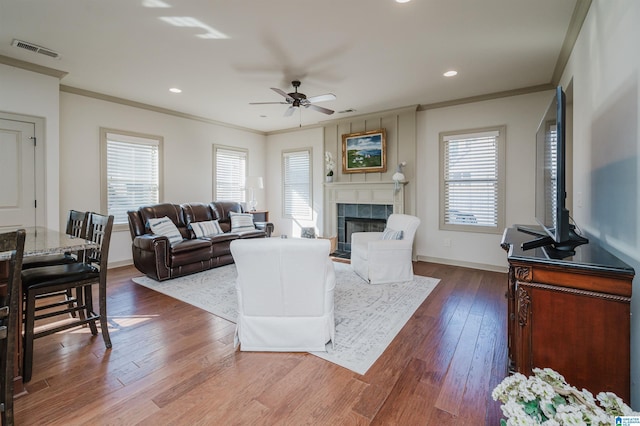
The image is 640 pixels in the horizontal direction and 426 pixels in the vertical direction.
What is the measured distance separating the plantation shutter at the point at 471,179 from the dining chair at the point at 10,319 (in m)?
5.28

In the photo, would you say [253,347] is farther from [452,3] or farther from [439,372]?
[452,3]

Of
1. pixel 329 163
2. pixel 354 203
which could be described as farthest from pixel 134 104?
pixel 354 203

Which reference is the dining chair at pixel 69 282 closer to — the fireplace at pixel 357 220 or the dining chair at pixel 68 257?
the dining chair at pixel 68 257

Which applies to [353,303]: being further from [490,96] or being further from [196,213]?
[490,96]

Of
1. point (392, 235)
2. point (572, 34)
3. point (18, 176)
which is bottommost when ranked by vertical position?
point (392, 235)

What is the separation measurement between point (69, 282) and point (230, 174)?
485 centimetres

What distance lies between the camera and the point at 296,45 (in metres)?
3.21

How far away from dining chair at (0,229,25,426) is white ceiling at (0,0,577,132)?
2.19 m

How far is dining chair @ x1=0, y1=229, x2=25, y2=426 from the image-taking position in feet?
4.50

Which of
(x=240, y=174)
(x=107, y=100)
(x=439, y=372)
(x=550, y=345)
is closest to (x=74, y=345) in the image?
(x=439, y=372)

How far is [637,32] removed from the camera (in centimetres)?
Result: 157

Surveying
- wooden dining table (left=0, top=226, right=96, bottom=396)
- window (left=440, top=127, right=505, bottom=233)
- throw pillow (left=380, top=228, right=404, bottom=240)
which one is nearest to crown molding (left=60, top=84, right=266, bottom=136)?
wooden dining table (left=0, top=226, right=96, bottom=396)

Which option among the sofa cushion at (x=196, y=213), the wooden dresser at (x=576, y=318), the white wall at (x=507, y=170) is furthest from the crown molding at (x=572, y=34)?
the sofa cushion at (x=196, y=213)

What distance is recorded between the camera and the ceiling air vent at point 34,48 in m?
3.16
